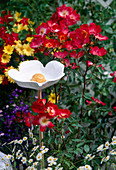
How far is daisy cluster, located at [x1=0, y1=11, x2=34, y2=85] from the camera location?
74.7 inches

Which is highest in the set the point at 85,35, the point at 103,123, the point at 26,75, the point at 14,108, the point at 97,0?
the point at 97,0

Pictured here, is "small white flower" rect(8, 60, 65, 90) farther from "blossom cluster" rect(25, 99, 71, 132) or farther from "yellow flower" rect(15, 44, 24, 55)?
"yellow flower" rect(15, 44, 24, 55)

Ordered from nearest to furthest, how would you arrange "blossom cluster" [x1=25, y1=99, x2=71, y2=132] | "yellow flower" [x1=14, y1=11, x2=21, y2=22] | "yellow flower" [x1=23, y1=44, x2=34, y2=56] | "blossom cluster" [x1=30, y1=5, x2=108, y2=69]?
"blossom cluster" [x1=25, y1=99, x2=71, y2=132] < "blossom cluster" [x1=30, y1=5, x2=108, y2=69] < "yellow flower" [x1=23, y1=44, x2=34, y2=56] < "yellow flower" [x1=14, y1=11, x2=21, y2=22]

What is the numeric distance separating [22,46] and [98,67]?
70 cm

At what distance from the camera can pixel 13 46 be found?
190 centimetres

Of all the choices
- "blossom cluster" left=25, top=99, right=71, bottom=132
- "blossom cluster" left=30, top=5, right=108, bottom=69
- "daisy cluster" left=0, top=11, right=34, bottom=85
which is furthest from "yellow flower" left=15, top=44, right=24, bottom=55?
"blossom cluster" left=25, top=99, right=71, bottom=132

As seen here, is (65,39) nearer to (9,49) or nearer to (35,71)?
(35,71)

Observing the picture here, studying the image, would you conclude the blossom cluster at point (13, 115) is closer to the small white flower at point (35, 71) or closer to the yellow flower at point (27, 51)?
the yellow flower at point (27, 51)

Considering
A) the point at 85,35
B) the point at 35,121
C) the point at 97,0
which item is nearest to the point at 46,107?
the point at 35,121

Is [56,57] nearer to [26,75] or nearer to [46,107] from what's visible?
[26,75]

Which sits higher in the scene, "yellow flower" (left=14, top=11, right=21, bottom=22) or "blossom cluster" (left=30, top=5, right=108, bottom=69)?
"yellow flower" (left=14, top=11, right=21, bottom=22)

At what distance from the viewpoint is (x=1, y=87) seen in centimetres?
204

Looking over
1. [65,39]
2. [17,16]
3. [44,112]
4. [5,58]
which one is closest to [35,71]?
[65,39]

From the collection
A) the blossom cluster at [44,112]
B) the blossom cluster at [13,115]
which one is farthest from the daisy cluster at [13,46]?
the blossom cluster at [44,112]
